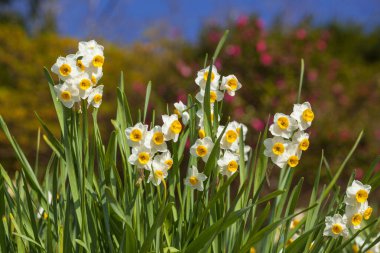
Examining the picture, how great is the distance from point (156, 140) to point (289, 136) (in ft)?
1.14

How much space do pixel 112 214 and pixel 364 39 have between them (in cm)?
1167

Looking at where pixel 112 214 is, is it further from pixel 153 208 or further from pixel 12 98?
pixel 12 98

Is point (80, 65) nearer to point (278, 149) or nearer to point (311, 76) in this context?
point (278, 149)

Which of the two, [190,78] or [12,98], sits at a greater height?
[12,98]

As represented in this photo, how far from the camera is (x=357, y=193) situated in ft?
5.10

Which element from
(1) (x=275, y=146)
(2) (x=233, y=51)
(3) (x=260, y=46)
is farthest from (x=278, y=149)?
(3) (x=260, y=46)

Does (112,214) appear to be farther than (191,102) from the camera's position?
No

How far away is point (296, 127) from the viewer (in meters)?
1.63

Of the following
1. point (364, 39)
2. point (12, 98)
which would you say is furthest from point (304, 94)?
point (364, 39)

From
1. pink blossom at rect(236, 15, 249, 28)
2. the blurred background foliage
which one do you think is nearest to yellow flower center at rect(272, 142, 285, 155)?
the blurred background foliage

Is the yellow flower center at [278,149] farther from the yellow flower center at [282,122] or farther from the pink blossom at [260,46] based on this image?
the pink blossom at [260,46]

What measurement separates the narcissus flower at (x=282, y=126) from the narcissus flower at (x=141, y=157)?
1.06ft

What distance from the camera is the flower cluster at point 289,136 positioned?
1612 millimetres

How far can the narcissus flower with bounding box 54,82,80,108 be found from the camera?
1.53 meters
